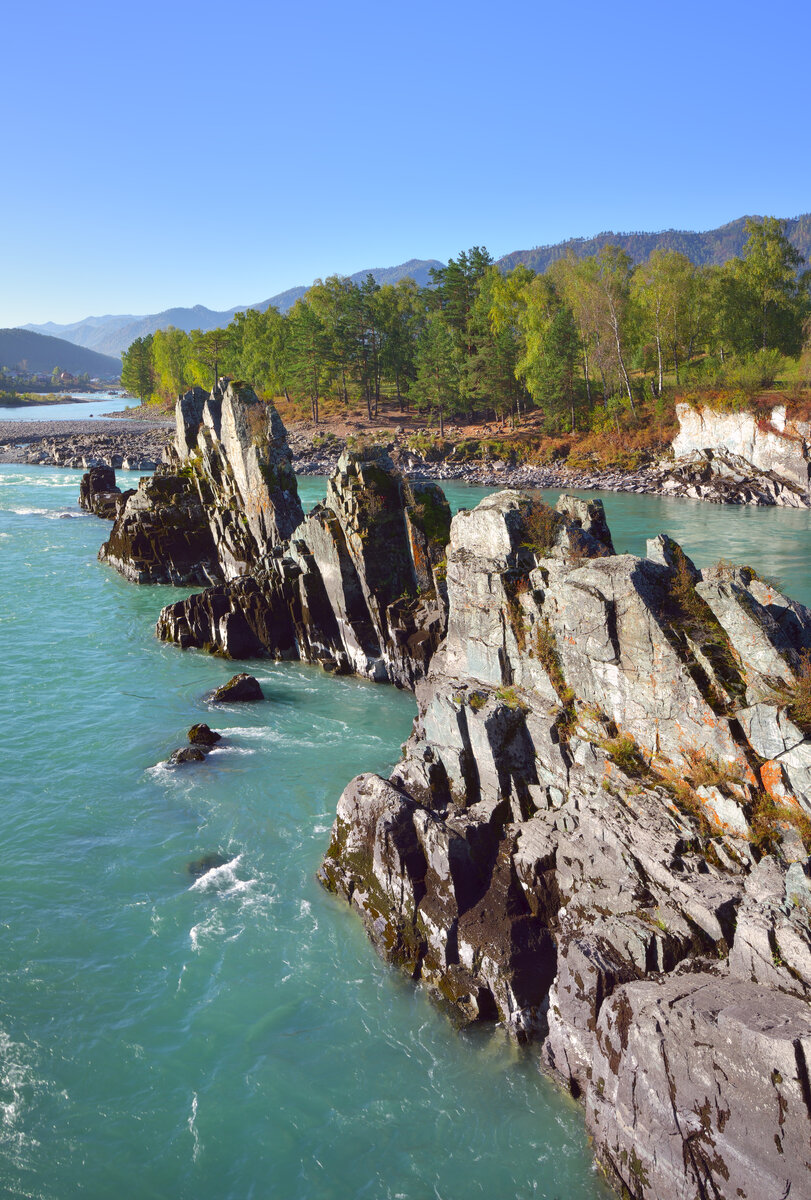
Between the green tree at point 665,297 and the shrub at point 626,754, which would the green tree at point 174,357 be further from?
the shrub at point 626,754

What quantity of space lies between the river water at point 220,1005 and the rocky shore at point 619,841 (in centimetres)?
125

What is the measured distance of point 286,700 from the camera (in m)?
30.9

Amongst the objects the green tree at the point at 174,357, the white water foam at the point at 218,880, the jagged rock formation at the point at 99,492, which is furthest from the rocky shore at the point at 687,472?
the green tree at the point at 174,357

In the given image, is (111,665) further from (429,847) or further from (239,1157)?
(239,1157)

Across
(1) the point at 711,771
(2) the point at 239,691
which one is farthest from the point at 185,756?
(1) the point at 711,771

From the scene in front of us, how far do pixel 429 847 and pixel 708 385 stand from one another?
77.2 metres

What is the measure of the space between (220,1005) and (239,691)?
634 inches

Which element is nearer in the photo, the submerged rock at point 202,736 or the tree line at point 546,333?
the submerged rock at point 202,736

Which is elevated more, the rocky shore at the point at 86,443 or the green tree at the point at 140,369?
the green tree at the point at 140,369

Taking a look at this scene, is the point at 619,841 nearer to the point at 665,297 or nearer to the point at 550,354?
the point at 550,354

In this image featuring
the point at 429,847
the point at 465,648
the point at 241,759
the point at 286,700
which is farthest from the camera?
the point at 286,700

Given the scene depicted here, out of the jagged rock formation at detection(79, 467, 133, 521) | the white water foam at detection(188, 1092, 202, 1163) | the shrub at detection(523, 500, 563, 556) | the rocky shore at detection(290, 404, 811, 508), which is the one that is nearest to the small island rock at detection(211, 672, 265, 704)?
the shrub at detection(523, 500, 563, 556)

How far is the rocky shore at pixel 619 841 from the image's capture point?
10922mm

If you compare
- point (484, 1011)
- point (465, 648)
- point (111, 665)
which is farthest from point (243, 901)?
point (111, 665)
